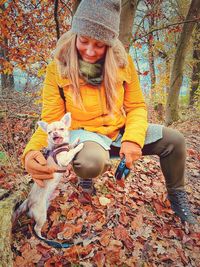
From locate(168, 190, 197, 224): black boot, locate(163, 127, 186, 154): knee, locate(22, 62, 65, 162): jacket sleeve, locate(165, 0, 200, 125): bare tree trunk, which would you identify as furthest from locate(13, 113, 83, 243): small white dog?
locate(165, 0, 200, 125): bare tree trunk

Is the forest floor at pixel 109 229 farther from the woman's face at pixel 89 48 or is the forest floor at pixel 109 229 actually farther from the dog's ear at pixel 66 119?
the woman's face at pixel 89 48

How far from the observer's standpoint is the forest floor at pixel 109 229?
208 centimetres

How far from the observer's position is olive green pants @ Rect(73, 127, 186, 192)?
216cm

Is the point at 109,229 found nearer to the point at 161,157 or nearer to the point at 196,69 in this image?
the point at 161,157

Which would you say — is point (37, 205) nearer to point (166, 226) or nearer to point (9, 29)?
point (166, 226)

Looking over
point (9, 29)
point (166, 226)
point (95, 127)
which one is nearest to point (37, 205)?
point (95, 127)

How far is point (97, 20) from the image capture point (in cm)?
216

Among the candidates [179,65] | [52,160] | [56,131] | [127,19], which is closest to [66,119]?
[56,131]

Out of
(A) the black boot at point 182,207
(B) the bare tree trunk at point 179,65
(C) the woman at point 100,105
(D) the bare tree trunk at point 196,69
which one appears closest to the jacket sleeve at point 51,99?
(C) the woman at point 100,105

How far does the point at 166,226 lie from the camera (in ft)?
8.77

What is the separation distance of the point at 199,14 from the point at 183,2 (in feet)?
19.6

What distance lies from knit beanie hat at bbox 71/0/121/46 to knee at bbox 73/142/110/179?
1.00m

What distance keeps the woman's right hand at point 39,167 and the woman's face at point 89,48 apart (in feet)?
3.34

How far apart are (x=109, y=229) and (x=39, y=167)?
1041 millimetres
